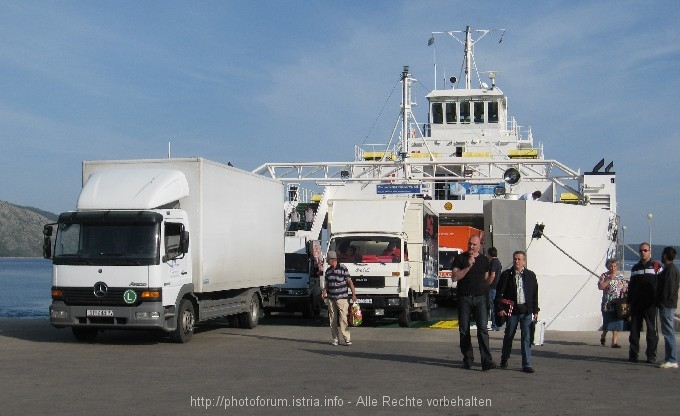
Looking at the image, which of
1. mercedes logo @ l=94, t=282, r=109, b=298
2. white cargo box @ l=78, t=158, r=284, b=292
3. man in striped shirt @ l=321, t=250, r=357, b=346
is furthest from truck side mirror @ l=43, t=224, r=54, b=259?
man in striped shirt @ l=321, t=250, r=357, b=346

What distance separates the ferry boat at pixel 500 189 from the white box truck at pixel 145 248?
22.5ft

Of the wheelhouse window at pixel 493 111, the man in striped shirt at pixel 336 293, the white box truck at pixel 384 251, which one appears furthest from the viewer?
the wheelhouse window at pixel 493 111

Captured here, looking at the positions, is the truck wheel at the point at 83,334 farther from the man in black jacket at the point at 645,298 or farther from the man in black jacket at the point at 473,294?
the man in black jacket at the point at 645,298

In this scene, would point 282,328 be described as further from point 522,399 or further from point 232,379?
point 522,399

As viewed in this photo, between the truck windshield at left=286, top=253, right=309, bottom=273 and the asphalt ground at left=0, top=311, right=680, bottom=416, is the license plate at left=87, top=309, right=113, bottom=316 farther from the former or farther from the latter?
the truck windshield at left=286, top=253, right=309, bottom=273

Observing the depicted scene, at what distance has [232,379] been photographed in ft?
36.9

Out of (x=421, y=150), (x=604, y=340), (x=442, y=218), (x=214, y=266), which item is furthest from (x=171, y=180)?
(x=421, y=150)

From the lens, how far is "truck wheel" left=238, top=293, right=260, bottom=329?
19266mm

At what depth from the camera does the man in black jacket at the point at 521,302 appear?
1187cm

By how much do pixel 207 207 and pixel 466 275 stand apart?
6.18 metres

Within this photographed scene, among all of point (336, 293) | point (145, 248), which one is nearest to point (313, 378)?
point (336, 293)

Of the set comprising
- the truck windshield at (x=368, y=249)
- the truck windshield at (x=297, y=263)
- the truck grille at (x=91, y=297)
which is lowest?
the truck grille at (x=91, y=297)

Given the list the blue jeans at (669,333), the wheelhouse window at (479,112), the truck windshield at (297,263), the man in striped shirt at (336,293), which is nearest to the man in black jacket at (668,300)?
the blue jeans at (669,333)

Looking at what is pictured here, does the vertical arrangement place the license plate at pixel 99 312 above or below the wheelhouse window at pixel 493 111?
below
